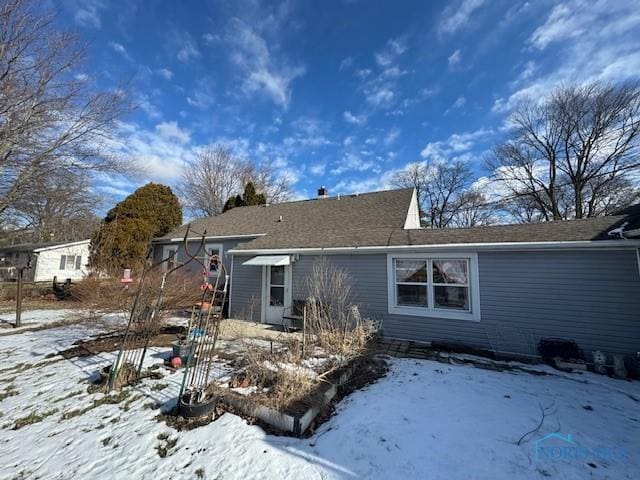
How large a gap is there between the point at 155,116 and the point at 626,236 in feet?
54.6

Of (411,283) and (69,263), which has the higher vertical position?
(69,263)

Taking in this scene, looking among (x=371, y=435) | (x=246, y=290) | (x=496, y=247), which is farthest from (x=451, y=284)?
(x=246, y=290)

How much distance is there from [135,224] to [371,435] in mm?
17518

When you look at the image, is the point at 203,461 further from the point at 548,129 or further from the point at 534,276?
the point at 548,129

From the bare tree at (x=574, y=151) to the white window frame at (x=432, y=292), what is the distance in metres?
17.3

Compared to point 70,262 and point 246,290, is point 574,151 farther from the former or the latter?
point 70,262

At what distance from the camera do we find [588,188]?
61.6 ft

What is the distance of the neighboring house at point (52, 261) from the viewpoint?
912 inches

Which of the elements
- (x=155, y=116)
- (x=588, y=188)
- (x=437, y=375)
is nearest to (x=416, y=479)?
(x=437, y=375)

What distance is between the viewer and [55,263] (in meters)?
24.0

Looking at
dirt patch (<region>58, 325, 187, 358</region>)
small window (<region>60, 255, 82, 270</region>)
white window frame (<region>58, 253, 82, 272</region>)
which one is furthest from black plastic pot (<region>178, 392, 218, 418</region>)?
small window (<region>60, 255, 82, 270</region>)

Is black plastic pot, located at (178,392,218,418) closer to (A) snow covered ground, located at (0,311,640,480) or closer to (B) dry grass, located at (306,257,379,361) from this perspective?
(A) snow covered ground, located at (0,311,640,480)

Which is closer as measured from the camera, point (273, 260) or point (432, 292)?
point (432, 292)

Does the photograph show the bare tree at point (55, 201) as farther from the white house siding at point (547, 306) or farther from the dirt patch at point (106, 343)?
the white house siding at point (547, 306)
